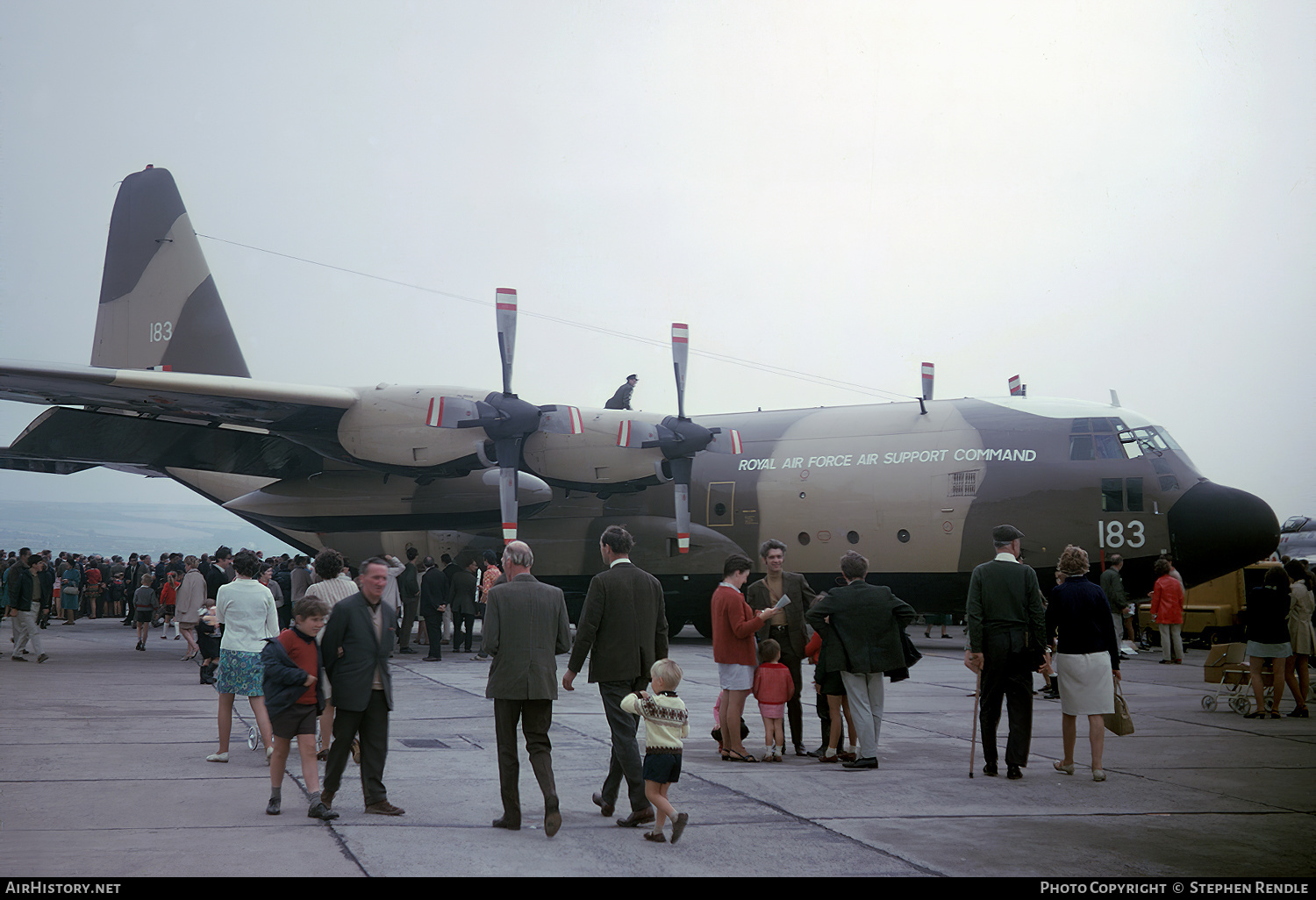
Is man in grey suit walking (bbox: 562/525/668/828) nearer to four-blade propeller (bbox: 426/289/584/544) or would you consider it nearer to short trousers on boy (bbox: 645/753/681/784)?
short trousers on boy (bbox: 645/753/681/784)

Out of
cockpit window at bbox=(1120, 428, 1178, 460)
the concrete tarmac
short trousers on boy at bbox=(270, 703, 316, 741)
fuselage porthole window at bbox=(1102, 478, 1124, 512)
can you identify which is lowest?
the concrete tarmac

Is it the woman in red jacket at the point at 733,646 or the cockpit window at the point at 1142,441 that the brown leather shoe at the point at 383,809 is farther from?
the cockpit window at the point at 1142,441

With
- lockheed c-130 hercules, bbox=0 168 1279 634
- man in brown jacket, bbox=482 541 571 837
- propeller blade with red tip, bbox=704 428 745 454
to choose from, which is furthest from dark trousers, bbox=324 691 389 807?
propeller blade with red tip, bbox=704 428 745 454

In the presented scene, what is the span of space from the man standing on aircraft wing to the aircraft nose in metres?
7.96

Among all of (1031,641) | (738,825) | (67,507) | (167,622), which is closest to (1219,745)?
(1031,641)

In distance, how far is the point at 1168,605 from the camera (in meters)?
13.7

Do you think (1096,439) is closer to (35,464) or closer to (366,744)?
(366,744)

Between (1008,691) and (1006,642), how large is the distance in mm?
351

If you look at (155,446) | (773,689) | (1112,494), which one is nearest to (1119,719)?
(773,689)

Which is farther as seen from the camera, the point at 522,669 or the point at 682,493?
the point at 682,493

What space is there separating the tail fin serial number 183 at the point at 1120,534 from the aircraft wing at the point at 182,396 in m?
10.3

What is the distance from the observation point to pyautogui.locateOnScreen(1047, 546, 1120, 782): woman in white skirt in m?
6.93

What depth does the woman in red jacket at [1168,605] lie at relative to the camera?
13508 millimetres
